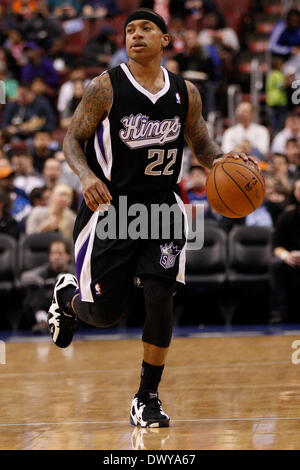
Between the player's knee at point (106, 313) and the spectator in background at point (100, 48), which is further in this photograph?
the spectator in background at point (100, 48)

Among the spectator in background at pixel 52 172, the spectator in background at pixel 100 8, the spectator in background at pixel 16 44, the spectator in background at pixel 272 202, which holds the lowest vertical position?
the spectator in background at pixel 272 202

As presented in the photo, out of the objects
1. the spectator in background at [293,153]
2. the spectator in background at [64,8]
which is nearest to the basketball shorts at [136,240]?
the spectator in background at [293,153]

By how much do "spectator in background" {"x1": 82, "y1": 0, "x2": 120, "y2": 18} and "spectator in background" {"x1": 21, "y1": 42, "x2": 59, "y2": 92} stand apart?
177 cm

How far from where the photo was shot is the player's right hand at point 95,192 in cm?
432

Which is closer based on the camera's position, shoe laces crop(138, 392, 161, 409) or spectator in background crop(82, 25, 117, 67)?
shoe laces crop(138, 392, 161, 409)

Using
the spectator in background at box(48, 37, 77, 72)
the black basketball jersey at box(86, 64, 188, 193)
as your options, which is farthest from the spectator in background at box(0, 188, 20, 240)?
the spectator in background at box(48, 37, 77, 72)

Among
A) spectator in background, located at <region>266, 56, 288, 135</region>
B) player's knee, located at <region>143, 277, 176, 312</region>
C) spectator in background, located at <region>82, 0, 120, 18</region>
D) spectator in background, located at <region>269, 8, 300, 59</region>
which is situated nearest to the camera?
player's knee, located at <region>143, 277, 176, 312</region>

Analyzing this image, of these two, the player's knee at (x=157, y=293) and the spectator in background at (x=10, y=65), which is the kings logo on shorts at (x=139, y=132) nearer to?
the player's knee at (x=157, y=293)

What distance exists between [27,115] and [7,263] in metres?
4.31

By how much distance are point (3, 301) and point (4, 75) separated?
598 centimetres

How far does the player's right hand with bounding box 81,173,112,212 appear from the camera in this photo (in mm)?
4320

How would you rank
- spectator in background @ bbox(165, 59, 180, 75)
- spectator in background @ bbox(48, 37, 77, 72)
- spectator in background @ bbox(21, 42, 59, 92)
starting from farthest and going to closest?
spectator in background @ bbox(48, 37, 77, 72) < spectator in background @ bbox(21, 42, 59, 92) < spectator in background @ bbox(165, 59, 180, 75)

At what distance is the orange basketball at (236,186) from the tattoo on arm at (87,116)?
2.16 ft

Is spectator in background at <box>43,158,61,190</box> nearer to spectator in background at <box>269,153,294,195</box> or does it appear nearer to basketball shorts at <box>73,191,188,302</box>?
spectator in background at <box>269,153,294,195</box>
